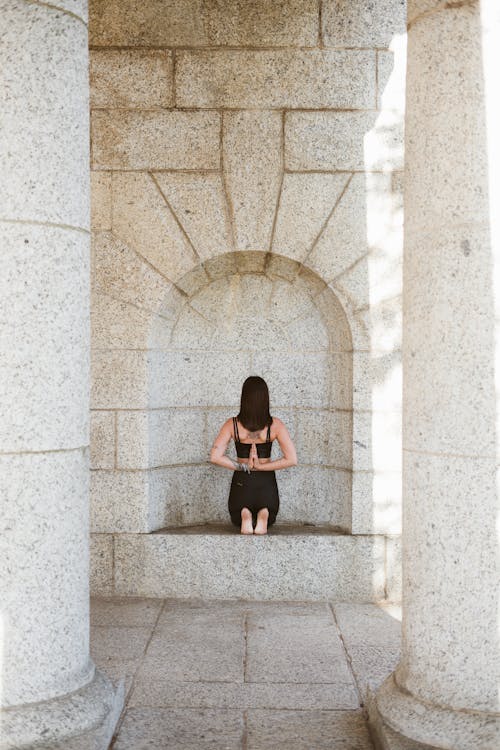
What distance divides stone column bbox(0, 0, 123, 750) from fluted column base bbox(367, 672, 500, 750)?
1211mm

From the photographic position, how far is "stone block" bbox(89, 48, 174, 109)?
6125 mm

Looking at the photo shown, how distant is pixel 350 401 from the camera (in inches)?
247

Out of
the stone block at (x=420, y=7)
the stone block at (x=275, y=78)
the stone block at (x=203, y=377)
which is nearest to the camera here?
the stone block at (x=420, y=7)

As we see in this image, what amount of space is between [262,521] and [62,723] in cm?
319

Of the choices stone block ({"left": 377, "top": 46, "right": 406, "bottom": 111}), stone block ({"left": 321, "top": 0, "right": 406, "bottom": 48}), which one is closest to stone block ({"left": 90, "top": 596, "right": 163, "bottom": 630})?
stone block ({"left": 377, "top": 46, "right": 406, "bottom": 111})

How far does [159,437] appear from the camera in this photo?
21.5 feet

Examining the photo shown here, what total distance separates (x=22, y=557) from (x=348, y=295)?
368 cm

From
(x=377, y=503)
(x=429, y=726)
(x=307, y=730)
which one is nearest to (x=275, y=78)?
(x=377, y=503)

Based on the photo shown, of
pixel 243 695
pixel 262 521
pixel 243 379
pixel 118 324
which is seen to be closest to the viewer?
pixel 243 695

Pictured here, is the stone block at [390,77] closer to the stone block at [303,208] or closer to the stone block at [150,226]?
the stone block at [303,208]

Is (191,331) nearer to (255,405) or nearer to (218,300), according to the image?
(218,300)

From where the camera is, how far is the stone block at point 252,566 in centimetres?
617

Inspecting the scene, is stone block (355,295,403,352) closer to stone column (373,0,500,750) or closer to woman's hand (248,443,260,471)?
woman's hand (248,443,260,471)

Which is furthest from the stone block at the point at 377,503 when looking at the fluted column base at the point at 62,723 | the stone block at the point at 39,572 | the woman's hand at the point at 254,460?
the stone block at the point at 39,572
